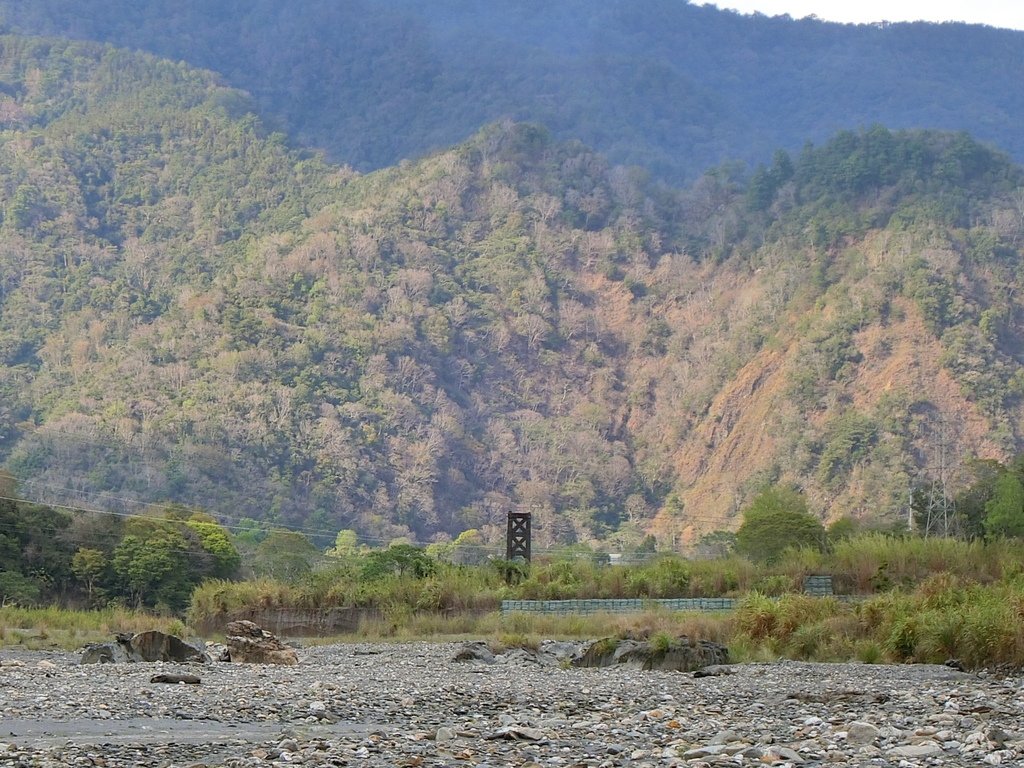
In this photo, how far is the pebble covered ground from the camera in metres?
10.1

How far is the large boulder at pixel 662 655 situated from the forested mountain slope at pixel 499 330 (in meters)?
76.2

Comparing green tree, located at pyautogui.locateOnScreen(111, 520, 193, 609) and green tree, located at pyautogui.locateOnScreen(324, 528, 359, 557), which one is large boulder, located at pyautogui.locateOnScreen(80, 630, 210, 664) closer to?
green tree, located at pyautogui.locateOnScreen(111, 520, 193, 609)

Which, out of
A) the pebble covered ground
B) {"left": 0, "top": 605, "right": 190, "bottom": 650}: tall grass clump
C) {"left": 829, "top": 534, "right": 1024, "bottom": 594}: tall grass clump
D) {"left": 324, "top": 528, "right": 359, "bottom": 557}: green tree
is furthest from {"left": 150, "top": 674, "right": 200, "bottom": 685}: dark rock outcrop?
{"left": 324, "top": 528, "right": 359, "bottom": 557}: green tree

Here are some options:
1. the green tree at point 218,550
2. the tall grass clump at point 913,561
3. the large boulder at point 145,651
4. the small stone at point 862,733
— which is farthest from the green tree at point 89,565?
the small stone at point 862,733

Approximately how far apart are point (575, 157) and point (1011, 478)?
104 metres

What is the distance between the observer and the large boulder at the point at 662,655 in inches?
852

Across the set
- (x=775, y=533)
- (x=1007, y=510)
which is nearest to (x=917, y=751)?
(x=1007, y=510)

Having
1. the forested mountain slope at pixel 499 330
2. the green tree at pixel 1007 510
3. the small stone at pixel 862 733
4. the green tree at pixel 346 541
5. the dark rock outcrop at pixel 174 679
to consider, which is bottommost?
the dark rock outcrop at pixel 174 679

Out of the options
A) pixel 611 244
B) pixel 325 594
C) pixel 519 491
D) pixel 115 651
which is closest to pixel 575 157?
pixel 611 244

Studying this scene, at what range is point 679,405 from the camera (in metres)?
130

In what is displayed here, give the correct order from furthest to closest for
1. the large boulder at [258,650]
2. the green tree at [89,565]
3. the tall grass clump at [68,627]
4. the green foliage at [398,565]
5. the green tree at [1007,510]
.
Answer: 1. the green tree at [89,565]
2. the green tree at [1007,510]
3. the green foliage at [398,565]
4. the tall grass clump at [68,627]
5. the large boulder at [258,650]

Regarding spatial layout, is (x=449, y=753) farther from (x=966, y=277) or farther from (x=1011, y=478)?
(x=966, y=277)

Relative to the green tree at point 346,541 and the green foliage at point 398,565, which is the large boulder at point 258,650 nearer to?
the green foliage at point 398,565

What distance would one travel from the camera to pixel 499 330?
13912cm
